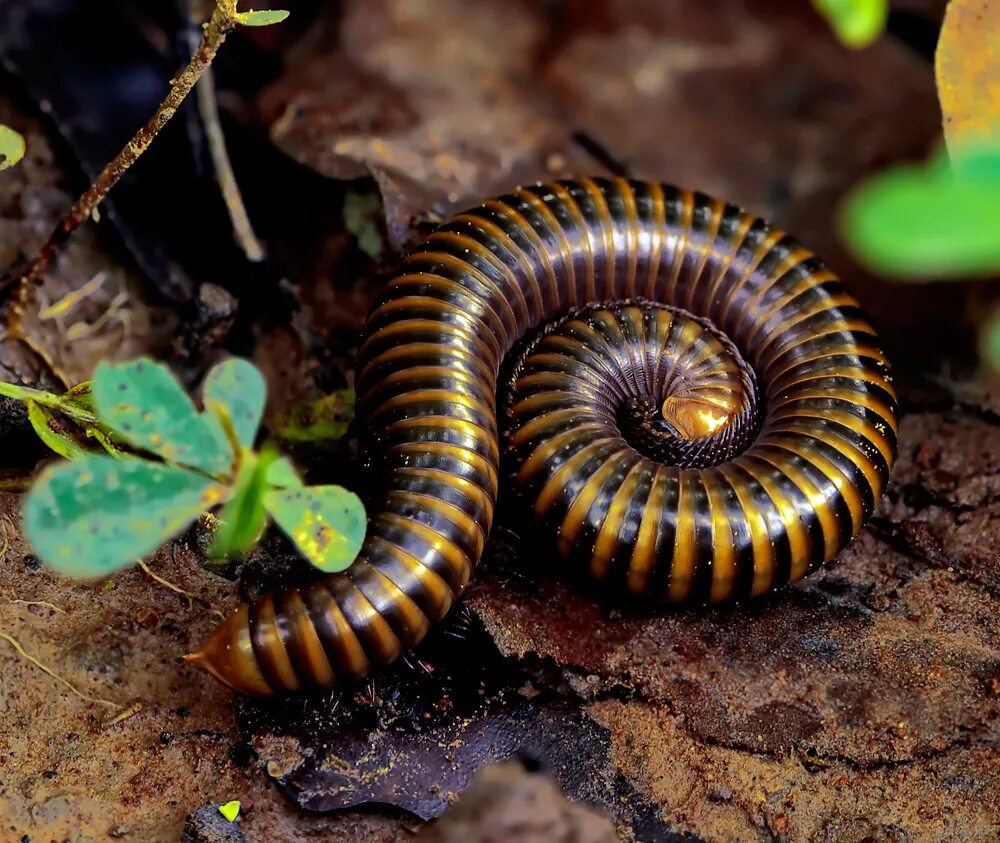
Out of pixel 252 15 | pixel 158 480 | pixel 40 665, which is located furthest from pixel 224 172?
pixel 158 480

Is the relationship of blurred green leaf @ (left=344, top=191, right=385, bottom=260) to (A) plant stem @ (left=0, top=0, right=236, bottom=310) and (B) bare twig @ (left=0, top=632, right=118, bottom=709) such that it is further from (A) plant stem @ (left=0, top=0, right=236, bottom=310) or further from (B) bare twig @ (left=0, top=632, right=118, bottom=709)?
(B) bare twig @ (left=0, top=632, right=118, bottom=709)

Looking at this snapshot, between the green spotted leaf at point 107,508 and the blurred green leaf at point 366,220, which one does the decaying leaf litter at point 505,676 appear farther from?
the green spotted leaf at point 107,508

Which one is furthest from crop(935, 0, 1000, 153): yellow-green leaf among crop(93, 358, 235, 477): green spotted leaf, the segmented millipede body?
crop(93, 358, 235, 477): green spotted leaf

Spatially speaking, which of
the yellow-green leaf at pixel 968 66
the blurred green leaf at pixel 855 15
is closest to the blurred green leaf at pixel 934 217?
the blurred green leaf at pixel 855 15

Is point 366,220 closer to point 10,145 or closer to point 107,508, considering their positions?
point 10,145

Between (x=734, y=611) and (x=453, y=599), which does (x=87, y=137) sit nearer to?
(x=453, y=599)

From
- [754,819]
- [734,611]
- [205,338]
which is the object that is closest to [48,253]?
[205,338]

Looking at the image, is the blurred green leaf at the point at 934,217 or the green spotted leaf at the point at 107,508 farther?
the green spotted leaf at the point at 107,508
